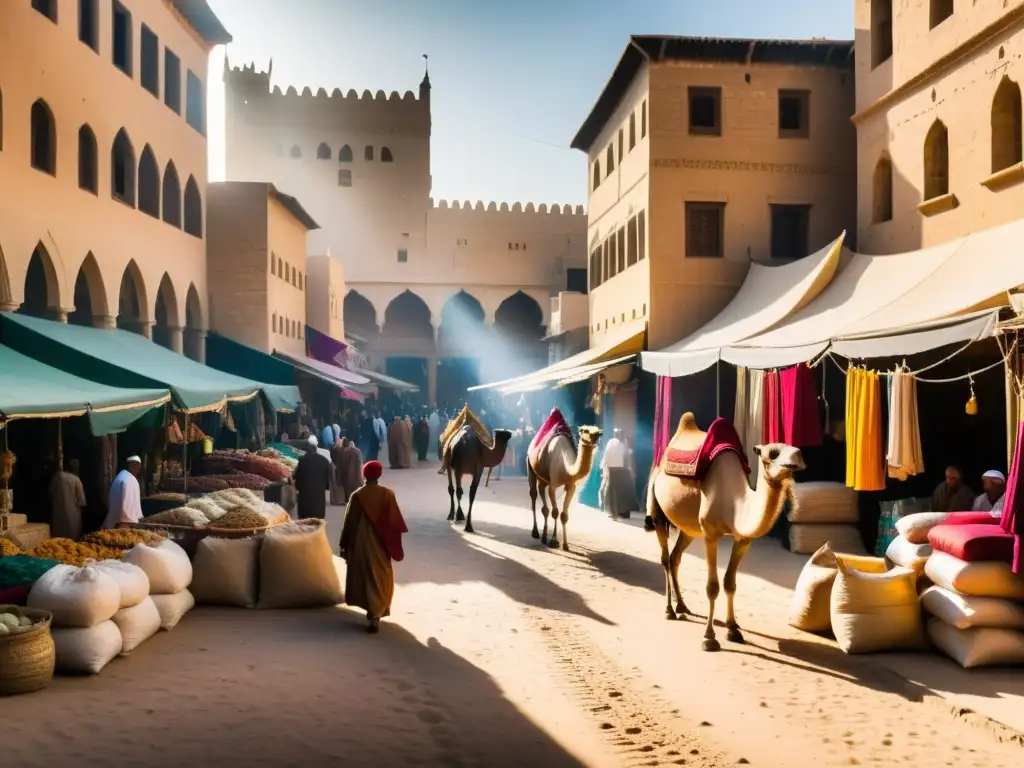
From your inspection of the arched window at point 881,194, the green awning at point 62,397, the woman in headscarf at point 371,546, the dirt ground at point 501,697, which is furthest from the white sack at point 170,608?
the arched window at point 881,194

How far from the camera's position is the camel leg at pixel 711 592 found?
7.36 meters

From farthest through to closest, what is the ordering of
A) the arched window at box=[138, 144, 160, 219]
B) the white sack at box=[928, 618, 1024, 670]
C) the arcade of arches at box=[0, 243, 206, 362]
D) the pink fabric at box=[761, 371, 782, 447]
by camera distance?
the arched window at box=[138, 144, 160, 219] < the arcade of arches at box=[0, 243, 206, 362] < the pink fabric at box=[761, 371, 782, 447] < the white sack at box=[928, 618, 1024, 670]

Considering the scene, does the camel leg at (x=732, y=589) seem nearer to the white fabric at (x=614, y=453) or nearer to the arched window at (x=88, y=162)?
the white fabric at (x=614, y=453)

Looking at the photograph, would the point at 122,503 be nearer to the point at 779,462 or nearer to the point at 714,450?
the point at 714,450

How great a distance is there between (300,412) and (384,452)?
6322 mm

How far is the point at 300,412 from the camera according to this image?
24625 mm

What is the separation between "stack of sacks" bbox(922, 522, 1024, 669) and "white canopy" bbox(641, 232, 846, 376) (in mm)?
5379

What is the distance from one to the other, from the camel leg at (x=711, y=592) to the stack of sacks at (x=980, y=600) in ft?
5.29

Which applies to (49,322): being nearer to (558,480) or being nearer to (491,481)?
(558,480)

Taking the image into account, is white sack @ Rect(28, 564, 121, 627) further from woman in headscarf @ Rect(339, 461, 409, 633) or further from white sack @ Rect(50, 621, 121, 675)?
woman in headscarf @ Rect(339, 461, 409, 633)

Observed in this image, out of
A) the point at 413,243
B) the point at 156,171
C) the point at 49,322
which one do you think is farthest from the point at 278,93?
the point at 49,322

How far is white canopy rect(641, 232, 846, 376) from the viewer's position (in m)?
13.3

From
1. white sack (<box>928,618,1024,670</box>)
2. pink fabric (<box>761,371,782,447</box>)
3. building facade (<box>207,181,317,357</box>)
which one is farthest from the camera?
building facade (<box>207,181,317,357</box>)

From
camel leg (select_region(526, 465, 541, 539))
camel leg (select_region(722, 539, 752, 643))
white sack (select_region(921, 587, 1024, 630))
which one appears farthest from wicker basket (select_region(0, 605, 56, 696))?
camel leg (select_region(526, 465, 541, 539))
